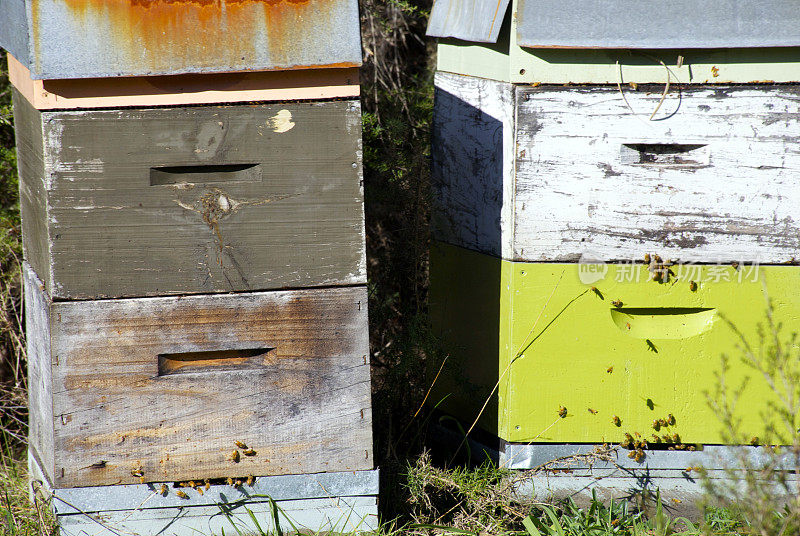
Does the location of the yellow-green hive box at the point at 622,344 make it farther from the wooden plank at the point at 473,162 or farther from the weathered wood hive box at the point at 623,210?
the wooden plank at the point at 473,162

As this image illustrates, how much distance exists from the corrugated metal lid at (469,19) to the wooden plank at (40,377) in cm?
155

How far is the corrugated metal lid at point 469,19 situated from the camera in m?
2.15

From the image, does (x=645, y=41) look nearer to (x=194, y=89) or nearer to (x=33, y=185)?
(x=194, y=89)

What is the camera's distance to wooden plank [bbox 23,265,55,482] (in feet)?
6.38

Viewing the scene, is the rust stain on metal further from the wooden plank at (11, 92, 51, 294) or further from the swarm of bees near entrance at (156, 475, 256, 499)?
the swarm of bees near entrance at (156, 475, 256, 499)

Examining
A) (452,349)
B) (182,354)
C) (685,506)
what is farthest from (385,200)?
(685,506)

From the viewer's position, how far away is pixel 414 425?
274cm

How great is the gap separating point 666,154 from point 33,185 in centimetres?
195

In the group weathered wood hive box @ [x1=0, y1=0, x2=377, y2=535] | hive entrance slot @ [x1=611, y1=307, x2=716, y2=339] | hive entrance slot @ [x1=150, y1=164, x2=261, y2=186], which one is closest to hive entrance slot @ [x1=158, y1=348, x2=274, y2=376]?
weathered wood hive box @ [x1=0, y1=0, x2=377, y2=535]

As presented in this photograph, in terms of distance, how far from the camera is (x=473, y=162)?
2.39 meters

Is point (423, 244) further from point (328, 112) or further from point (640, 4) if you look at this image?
point (640, 4)

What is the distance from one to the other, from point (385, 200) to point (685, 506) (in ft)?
5.57

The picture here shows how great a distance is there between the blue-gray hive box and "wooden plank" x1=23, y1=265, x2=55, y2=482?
27.2 inches

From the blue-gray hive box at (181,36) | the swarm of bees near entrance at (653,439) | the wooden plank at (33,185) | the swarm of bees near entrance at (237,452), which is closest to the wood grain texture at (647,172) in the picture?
the swarm of bees near entrance at (653,439)
